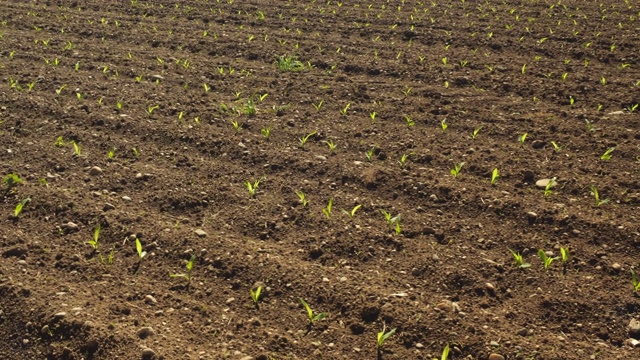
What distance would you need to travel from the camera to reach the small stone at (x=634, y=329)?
→ 279cm

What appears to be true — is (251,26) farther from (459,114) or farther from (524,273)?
(524,273)

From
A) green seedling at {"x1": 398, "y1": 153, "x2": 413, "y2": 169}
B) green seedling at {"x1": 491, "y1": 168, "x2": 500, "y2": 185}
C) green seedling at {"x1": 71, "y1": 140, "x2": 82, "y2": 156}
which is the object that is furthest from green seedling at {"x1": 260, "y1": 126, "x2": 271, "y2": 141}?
green seedling at {"x1": 491, "y1": 168, "x2": 500, "y2": 185}

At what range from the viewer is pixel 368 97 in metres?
5.48

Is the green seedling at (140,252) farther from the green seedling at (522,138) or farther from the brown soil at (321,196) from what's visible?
the green seedling at (522,138)

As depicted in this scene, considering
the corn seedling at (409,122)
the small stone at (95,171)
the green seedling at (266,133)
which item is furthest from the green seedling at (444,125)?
the small stone at (95,171)

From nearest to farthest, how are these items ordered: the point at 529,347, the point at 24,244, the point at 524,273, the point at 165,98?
the point at 529,347 < the point at 524,273 < the point at 24,244 < the point at 165,98

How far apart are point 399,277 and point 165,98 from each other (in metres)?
3.28

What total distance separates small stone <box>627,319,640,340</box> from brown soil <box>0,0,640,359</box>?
1.2 inches

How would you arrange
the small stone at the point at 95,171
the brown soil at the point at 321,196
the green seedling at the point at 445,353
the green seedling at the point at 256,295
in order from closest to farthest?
the green seedling at the point at 445,353, the brown soil at the point at 321,196, the green seedling at the point at 256,295, the small stone at the point at 95,171

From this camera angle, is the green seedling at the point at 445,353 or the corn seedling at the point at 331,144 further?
the corn seedling at the point at 331,144

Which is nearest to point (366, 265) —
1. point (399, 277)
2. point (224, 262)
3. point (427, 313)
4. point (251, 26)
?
point (399, 277)

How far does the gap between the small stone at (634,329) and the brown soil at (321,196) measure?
0.03 m

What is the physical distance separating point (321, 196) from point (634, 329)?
2045mm

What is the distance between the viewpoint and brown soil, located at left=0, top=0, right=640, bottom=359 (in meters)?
2.88
